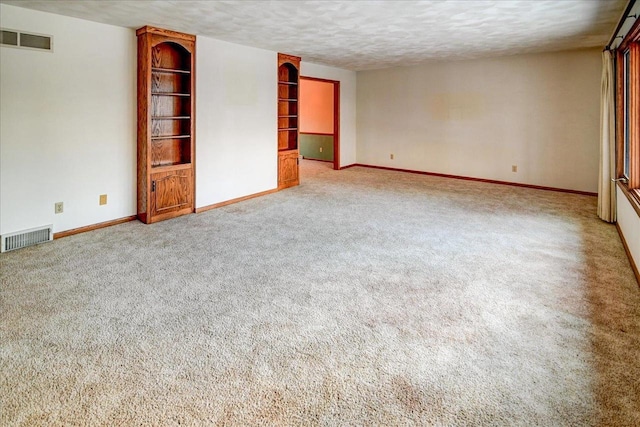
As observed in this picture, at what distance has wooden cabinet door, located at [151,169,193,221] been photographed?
4.86 m

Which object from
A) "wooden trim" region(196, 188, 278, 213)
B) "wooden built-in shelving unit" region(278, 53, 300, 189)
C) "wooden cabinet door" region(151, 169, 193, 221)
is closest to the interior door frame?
"wooden built-in shelving unit" region(278, 53, 300, 189)

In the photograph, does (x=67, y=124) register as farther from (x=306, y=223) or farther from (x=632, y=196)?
(x=632, y=196)

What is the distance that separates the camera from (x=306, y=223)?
4.80 m

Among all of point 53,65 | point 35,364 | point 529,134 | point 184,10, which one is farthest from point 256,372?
point 529,134

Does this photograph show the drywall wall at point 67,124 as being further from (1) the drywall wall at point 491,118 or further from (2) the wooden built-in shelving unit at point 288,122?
(1) the drywall wall at point 491,118

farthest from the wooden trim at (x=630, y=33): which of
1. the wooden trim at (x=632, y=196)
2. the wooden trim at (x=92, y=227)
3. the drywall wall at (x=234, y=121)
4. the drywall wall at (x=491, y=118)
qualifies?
the wooden trim at (x=92, y=227)

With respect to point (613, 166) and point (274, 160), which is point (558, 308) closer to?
point (613, 166)

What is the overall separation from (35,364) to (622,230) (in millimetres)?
5056

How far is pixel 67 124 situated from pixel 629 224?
5.55 metres

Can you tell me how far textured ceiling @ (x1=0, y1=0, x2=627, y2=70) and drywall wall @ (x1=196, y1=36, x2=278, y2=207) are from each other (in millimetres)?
305

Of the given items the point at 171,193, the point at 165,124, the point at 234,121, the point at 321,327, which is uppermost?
the point at 234,121

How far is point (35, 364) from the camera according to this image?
2012 mm

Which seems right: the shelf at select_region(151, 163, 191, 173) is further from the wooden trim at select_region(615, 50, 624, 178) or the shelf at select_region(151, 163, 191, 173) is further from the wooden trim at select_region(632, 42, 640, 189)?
the wooden trim at select_region(615, 50, 624, 178)

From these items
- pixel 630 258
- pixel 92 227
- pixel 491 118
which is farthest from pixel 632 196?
pixel 92 227
